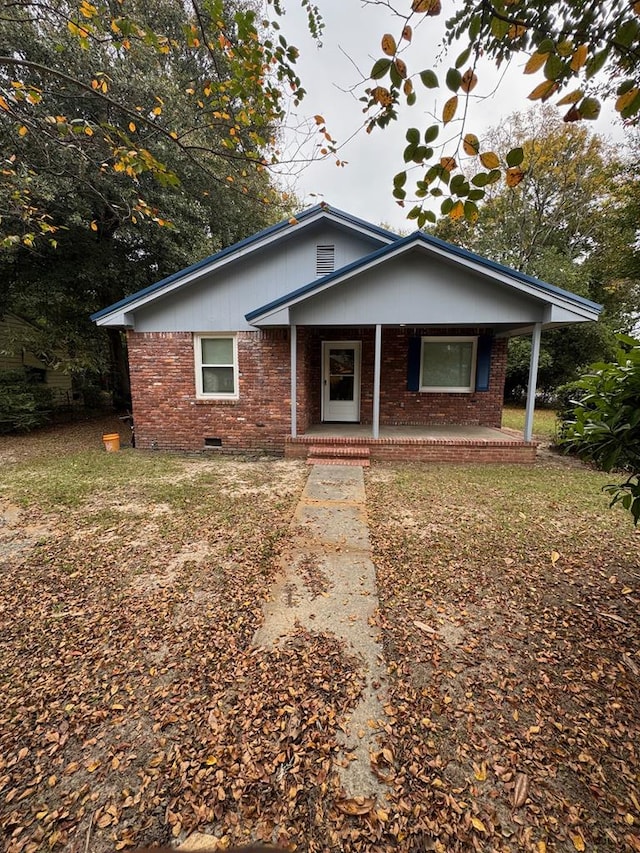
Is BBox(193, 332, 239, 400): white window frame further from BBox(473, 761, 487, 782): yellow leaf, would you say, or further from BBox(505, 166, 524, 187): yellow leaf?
BBox(473, 761, 487, 782): yellow leaf

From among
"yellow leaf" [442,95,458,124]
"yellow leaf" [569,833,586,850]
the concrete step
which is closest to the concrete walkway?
"yellow leaf" [569,833,586,850]

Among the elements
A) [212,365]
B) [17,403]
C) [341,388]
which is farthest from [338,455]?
[17,403]

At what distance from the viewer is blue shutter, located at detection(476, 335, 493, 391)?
8955 millimetres

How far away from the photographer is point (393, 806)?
1.60m

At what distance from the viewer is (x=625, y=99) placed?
5.08ft

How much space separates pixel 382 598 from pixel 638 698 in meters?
1.61

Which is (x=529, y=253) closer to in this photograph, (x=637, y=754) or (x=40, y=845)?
(x=637, y=754)

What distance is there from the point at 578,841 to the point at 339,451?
244 inches

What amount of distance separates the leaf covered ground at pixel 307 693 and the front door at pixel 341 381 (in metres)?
5.52

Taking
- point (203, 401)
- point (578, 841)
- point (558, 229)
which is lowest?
point (578, 841)

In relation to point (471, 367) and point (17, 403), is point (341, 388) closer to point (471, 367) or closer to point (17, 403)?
point (471, 367)

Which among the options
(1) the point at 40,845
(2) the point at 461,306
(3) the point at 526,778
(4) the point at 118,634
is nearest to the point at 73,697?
(4) the point at 118,634

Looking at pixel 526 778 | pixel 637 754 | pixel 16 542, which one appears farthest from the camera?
pixel 16 542

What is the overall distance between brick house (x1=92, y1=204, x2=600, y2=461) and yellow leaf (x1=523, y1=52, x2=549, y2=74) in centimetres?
550
